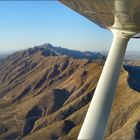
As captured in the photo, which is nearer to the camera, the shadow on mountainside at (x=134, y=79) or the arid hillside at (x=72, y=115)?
the arid hillside at (x=72, y=115)

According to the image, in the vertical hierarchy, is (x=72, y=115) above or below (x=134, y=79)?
below

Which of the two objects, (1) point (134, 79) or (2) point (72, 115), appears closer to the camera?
(2) point (72, 115)

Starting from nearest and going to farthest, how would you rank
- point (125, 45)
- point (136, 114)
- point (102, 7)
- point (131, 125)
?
point (102, 7), point (125, 45), point (131, 125), point (136, 114)

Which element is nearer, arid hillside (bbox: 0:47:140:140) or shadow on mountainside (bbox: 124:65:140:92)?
arid hillside (bbox: 0:47:140:140)

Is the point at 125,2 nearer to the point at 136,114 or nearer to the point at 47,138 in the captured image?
the point at 136,114

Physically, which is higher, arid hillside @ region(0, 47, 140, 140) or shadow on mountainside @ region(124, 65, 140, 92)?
shadow on mountainside @ region(124, 65, 140, 92)

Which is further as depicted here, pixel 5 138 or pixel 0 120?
pixel 0 120

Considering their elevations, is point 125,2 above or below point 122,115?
above

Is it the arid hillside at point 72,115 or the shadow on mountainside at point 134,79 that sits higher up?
the shadow on mountainside at point 134,79

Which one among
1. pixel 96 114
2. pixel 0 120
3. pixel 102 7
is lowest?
pixel 0 120

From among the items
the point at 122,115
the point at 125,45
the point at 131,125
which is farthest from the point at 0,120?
the point at 125,45

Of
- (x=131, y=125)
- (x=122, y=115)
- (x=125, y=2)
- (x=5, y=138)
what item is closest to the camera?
(x=125, y=2)
